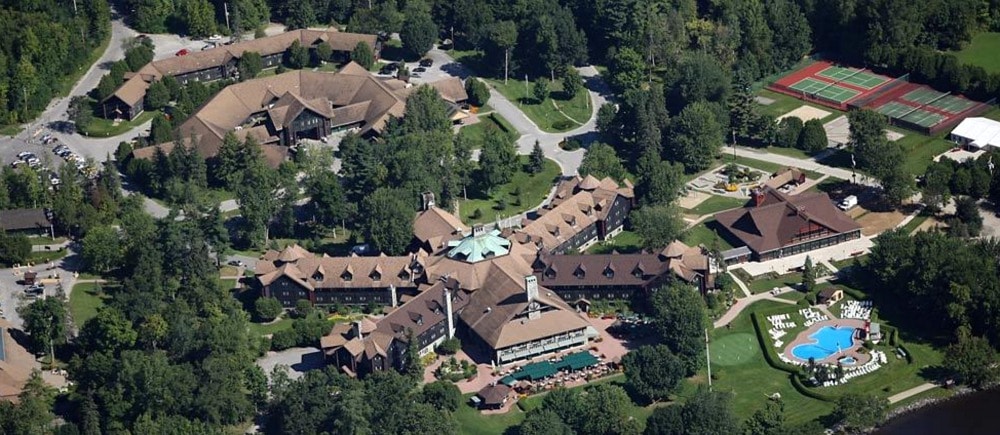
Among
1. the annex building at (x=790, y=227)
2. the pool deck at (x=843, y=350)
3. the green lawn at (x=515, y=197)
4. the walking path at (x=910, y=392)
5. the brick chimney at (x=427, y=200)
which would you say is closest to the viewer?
the walking path at (x=910, y=392)

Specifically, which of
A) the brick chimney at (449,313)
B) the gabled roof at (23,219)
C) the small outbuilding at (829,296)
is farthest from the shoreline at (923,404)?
the gabled roof at (23,219)

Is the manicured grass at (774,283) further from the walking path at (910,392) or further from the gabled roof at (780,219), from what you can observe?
the walking path at (910,392)

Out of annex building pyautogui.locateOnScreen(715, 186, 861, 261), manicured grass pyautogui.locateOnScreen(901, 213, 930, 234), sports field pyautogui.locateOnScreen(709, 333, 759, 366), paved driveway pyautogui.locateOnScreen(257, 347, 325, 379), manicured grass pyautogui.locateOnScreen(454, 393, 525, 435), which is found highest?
annex building pyautogui.locateOnScreen(715, 186, 861, 261)

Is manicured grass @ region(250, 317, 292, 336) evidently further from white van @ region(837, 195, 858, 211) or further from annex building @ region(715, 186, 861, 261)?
white van @ region(837, 195, 858, 211)

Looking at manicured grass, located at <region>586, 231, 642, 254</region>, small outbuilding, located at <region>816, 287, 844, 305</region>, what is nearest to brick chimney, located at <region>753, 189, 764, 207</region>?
manicured grass, located at <region>586, 231, 642, 254</region>

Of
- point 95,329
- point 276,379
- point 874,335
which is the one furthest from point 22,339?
point 874,335

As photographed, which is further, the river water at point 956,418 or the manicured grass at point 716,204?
the manicured grass at point 716,204
